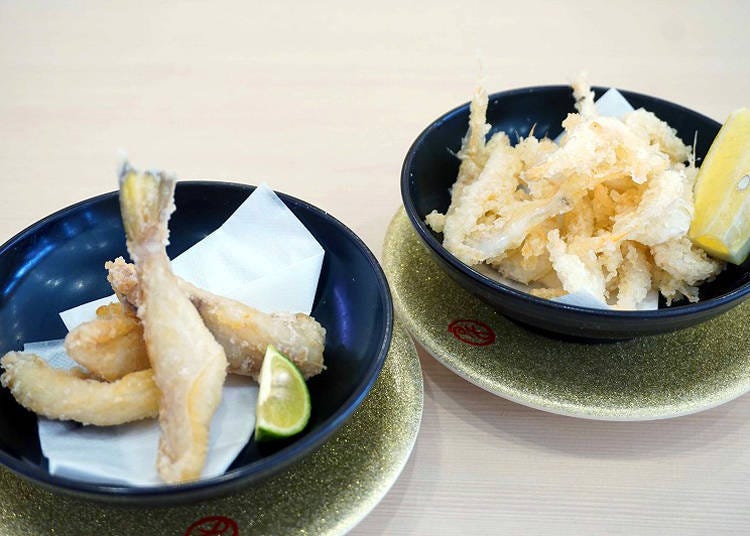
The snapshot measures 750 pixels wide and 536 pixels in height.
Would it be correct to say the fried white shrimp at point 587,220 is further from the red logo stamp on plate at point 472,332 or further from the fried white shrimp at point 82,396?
the fried white shrimp at point 82,396

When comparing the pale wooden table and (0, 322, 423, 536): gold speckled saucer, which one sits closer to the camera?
(0, 322, 423, 536): gold speckled saucer

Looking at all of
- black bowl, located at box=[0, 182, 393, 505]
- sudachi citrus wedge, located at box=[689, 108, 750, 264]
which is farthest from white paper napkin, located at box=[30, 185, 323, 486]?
sudachi citrus wedge, located at box=[689, 108, 750, 264]

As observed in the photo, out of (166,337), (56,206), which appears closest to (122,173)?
(166,337)

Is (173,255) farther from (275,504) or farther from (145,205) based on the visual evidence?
(275,504)

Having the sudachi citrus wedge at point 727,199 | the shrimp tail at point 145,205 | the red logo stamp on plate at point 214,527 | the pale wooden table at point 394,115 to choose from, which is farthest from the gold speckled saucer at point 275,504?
the sudachi citrus wedge at point 727,199

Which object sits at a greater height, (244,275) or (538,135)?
(538,135)

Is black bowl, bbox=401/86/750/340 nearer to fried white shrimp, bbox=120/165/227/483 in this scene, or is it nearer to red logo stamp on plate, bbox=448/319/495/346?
red logo stamp on plate, bbox=448/319/495/346

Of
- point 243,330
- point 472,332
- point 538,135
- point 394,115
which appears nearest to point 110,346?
point 243,330
